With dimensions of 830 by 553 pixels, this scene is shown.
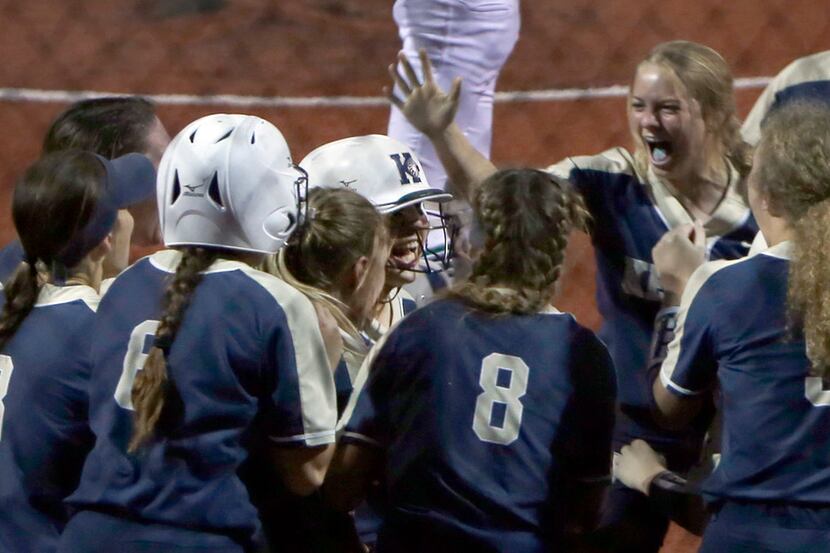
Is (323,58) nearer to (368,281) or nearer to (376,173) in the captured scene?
(376,173)

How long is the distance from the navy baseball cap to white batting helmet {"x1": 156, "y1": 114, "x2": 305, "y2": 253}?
181 millimetres

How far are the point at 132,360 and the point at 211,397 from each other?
0.62 ft

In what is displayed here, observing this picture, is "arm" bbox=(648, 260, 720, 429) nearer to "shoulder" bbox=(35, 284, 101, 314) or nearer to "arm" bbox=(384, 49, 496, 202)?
"arm" bbox=(384, 49, 496, 202)

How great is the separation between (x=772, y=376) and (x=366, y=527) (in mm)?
1028

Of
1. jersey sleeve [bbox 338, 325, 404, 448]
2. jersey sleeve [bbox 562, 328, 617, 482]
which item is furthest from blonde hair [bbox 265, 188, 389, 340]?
jersey sleeve [bbox 562, 328, 617, 482]

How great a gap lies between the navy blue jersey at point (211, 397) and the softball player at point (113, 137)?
0.76m

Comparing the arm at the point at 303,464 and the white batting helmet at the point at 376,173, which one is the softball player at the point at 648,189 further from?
the arm at the point at 303,464

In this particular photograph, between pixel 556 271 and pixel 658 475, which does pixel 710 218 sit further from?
pixel 556 271

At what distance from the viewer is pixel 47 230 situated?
124 inches

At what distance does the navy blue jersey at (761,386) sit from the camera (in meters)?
2.89

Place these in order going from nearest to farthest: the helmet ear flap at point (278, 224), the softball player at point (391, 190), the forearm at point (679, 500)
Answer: the helmet ear flap at point (278, 224) < the forearm at point (679, 500) < the softball player at point (391, 190)

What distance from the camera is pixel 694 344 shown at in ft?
9.93

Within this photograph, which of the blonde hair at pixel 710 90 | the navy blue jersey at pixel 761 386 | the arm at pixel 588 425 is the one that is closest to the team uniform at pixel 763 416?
the navy blue jersey at pixel 761 386

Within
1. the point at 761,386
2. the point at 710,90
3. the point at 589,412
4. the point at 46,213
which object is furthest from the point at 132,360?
the point at 710,90
